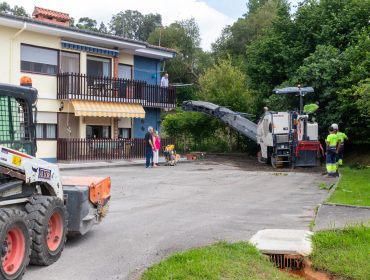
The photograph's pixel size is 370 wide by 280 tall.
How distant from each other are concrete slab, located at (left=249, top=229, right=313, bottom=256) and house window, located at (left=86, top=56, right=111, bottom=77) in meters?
20.0

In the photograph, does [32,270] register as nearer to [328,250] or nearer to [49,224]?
[49,224]

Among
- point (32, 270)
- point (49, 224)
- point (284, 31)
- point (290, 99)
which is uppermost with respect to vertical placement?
point (284, 31)

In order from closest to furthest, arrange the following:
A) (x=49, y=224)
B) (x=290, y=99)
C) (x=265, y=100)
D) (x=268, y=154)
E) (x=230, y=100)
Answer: (x=49, y=224), (x=268, y=154), (x=290, y=99), (x=265, y=100), (x=230, y=100)

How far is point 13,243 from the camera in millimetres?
6102

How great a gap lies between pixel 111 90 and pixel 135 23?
5069 centimetres

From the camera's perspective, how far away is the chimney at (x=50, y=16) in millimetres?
25844

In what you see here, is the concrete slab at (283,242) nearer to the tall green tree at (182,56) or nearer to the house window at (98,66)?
the house window at (98,66)

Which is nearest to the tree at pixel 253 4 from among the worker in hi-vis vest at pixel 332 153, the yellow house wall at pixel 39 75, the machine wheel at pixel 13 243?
the yellow house wall at pixel 39 75

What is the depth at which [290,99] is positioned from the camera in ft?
84.6

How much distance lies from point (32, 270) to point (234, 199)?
24.1 ft

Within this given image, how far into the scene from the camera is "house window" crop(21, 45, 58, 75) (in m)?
23.3

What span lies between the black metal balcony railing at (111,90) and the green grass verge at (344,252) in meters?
18.0

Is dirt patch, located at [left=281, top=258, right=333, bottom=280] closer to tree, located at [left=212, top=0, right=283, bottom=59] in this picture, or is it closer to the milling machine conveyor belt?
the milling machine conveyor belt

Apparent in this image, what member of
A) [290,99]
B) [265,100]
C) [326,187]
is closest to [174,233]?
[326,187]
